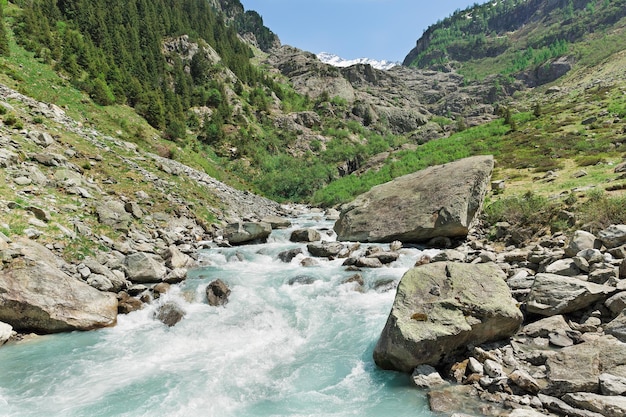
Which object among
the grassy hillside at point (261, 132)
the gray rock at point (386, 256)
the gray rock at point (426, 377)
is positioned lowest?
the gray rock at point (426, 377)

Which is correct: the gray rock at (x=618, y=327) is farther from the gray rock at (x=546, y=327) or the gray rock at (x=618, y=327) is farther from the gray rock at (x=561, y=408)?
the gray rock at (x=561, y=408)

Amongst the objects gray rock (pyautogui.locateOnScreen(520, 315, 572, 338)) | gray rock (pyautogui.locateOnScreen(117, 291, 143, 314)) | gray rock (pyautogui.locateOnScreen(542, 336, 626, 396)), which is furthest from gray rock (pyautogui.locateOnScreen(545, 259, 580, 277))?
gray rock (pyautogui.locateOnScreen(117, 291, 143, 314))

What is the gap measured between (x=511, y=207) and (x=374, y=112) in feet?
319

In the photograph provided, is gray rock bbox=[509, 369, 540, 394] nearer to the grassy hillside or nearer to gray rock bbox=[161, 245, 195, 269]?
the grassy hillside

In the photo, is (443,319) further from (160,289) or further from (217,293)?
(160,289)

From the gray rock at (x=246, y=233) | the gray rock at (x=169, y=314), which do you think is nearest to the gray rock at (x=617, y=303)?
the gray rock at (x=169, y=314)

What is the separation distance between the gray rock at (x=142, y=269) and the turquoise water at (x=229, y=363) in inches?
63.5

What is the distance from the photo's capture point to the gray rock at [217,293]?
1403cm

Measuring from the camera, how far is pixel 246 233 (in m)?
23.7

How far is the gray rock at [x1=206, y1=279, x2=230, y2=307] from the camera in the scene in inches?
552

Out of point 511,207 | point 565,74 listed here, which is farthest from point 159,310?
point 565,74

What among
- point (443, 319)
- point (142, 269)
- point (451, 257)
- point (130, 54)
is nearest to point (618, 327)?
point (443, 319)

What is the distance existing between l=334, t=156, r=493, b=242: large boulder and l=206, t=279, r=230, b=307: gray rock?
34.6 feet

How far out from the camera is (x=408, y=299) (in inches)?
385
